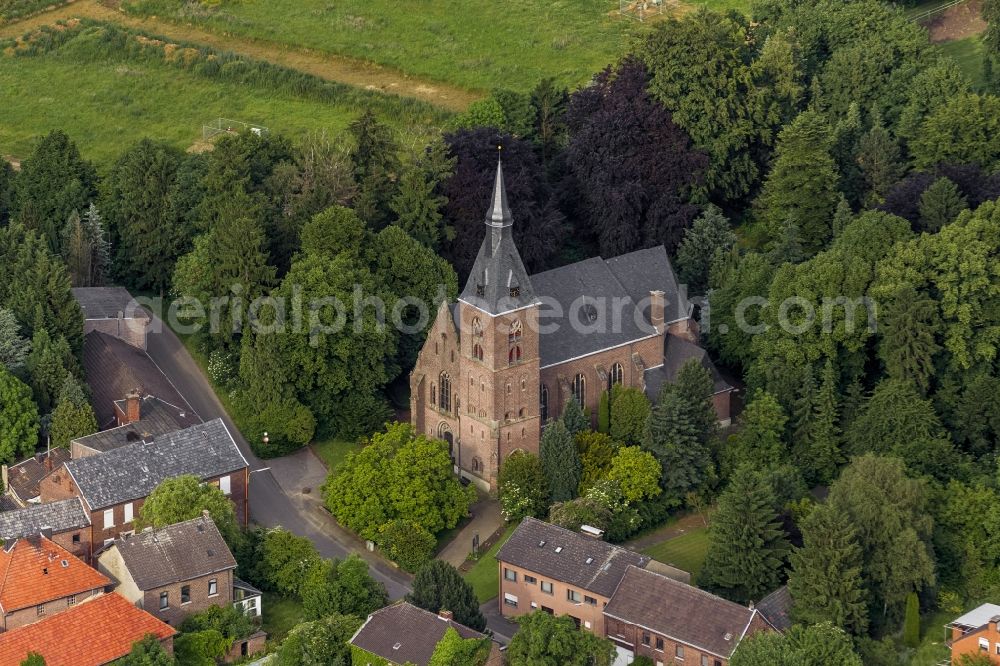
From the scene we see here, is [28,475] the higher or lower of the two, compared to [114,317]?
lower

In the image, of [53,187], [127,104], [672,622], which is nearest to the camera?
[672,622]

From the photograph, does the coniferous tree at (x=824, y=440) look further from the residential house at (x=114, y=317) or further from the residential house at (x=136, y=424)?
the residential house at (x=114, y=317)

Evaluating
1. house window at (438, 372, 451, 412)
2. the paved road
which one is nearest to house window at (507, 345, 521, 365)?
house window at (438, 372, 451, 412)

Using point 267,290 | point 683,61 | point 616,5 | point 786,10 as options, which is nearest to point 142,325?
point 267,290

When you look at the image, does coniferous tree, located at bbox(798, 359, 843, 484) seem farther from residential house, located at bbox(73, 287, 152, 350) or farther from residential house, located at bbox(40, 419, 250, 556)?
residential house, located at bbox(73, 287, 152, 350)

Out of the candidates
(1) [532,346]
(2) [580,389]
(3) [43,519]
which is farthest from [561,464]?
(3) [43,519]

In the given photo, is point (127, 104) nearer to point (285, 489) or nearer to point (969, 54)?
point (285, 489)
